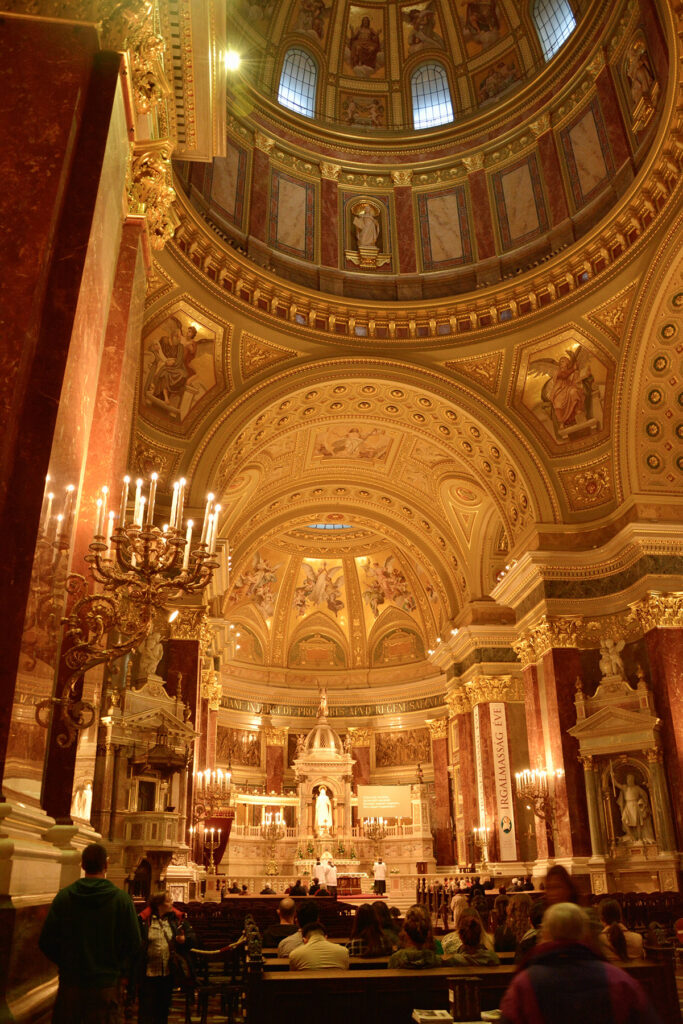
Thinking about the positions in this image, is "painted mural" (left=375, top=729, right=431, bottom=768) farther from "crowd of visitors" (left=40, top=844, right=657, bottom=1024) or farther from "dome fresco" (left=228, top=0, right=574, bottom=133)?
"crowd of visitors" (left=40, top=844, right=657, bottom=1024)

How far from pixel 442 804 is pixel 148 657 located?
13939 millimetres

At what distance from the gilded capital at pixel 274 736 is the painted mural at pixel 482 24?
22637 millimetres

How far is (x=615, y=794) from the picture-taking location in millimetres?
15797

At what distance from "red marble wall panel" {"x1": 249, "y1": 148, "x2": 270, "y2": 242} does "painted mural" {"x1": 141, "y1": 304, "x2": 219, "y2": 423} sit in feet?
9.53

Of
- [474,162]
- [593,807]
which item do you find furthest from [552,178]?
[593,807]

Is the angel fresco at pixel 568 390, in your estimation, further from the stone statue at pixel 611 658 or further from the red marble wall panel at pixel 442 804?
the red marble wall panel at pixel 442 804

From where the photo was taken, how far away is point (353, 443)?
2330cm

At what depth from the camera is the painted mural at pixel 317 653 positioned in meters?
31.7

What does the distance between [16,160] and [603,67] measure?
15740 mm

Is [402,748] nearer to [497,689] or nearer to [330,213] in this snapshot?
[497,689]

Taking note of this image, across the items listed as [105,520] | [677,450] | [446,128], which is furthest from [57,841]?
[446,128]

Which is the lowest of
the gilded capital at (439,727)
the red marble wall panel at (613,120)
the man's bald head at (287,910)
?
the man's bald head at (287,910)

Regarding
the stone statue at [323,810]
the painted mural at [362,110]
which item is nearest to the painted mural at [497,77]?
the painted mural at [362,110]

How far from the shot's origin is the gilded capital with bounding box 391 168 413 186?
67.2ft
